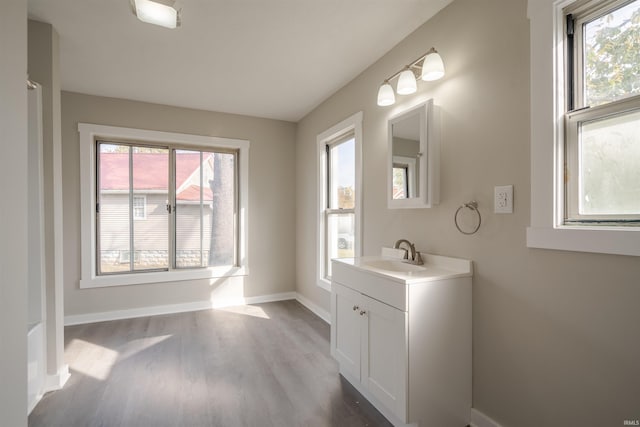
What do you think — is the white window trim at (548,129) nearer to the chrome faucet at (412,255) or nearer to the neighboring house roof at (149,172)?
the chrome faucet at (412,255)

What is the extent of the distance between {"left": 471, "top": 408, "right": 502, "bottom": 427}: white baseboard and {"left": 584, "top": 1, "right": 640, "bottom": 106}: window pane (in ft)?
5.34

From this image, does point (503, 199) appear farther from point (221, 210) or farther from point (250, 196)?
point (221, 210)

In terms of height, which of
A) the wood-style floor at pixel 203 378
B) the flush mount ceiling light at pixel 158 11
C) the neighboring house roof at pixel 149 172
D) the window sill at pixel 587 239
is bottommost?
the wood-style floor at pixel 203 378

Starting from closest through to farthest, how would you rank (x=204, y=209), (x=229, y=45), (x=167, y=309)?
(x=229, y=45) → (x=167, y=309) → (x=204, y=209)

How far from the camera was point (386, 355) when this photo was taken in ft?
5.81

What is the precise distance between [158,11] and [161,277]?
290 cm

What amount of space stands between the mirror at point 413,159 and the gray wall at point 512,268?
0.26ft

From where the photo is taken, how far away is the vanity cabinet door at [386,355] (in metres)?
1.63

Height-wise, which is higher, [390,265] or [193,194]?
[193,194]

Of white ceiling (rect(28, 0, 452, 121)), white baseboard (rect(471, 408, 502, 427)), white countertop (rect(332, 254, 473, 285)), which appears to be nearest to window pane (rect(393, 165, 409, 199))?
white countertop (rect(332, 254, 473, 285))

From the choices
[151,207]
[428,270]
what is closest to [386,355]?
[428,270]

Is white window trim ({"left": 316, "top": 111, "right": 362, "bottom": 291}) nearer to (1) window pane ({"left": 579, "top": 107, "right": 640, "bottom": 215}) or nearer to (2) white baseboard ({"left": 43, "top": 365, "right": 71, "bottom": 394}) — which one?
(1) window pane ({"left": 579, "top": 107, "right": 640, "bottom": 215})

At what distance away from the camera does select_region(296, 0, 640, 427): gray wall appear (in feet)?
4.07

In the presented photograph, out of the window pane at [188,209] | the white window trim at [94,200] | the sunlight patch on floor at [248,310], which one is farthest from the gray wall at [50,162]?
the sunlight patch on floor at [248,310]
